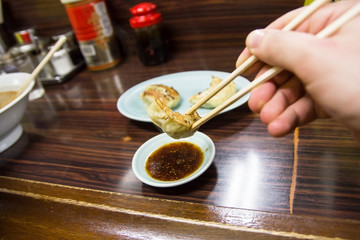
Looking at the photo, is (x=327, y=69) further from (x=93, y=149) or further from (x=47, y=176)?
(x=47, y=176)

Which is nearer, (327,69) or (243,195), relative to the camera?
(327,69)

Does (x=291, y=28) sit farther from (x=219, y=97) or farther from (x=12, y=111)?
(x=12, y=111)

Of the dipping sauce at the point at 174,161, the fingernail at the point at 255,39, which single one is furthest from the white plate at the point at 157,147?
the fingernail at the point at 255,39

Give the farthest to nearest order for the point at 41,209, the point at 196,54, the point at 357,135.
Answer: the point at 196,54 → the point at 41,209 → the point at 357,135

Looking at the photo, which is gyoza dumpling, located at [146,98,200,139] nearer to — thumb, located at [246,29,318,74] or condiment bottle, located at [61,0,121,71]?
thumb, located at [246,29,318,74]

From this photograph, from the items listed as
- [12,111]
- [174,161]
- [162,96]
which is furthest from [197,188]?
[12,111]

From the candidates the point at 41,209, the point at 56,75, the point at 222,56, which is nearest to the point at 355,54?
the point at 41,209

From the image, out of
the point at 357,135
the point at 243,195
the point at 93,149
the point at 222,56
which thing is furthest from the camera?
the point at 222,56
